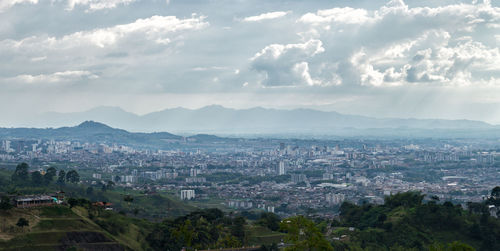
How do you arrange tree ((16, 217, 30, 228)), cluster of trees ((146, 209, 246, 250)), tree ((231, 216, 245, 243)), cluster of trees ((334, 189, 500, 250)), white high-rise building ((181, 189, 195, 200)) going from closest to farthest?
1. tree ((16, 217, 30, 228))
2. cluster of trees ((146, 209, 246, 250))
3. cluster of trees ((334, 189, 500, 250))
4. tree ((231, 216, 245, 243))
5. white high-rise building ((181, 189, 195, 200))

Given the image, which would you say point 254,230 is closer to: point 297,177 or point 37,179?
point 37,179

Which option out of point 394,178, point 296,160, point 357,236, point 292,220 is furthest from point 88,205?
point 296,160

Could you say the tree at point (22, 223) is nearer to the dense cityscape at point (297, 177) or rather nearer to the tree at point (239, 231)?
the tree at point (239, 231)

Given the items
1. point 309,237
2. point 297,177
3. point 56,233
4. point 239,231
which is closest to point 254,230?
point 239,231

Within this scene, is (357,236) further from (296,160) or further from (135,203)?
(296,160)

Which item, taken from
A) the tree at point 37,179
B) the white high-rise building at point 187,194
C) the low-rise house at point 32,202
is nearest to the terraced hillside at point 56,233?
the low-rise house at point 32,202

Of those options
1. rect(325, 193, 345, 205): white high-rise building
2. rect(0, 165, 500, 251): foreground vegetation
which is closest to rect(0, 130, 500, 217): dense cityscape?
rect(325, 193, 345, 205): white high-rise building

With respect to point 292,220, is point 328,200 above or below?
below

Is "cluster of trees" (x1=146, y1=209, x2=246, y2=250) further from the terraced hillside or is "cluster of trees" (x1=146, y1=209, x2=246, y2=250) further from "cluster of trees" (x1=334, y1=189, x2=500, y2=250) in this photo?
"cluster of trees" (x1=334, y1=189, x2=500, y2=250)
